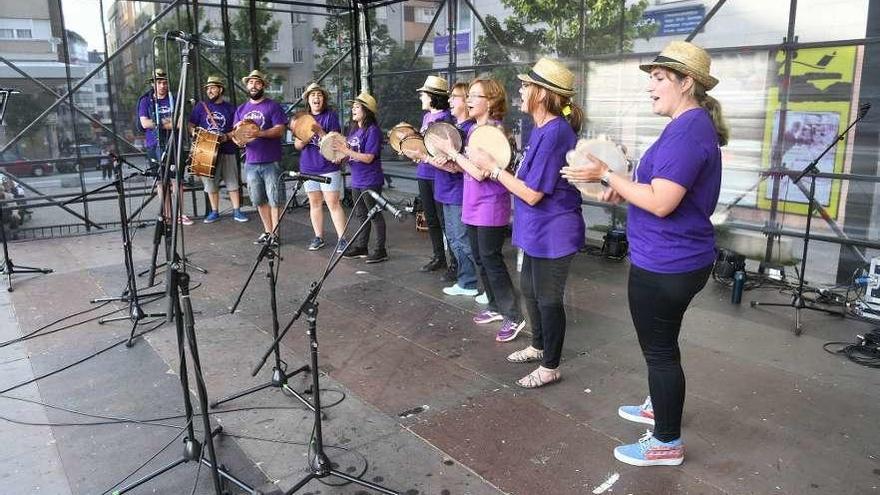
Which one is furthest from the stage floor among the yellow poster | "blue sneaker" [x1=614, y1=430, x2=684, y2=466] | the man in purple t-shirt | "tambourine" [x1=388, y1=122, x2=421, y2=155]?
the man in purple t-shirt

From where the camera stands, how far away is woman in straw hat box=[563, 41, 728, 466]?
2.53m

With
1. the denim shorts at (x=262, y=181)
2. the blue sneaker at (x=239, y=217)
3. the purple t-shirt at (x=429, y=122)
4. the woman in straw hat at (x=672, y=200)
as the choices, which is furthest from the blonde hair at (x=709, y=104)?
the blue sneaker at (x=239, y=217)

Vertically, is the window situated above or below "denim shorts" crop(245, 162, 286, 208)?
above

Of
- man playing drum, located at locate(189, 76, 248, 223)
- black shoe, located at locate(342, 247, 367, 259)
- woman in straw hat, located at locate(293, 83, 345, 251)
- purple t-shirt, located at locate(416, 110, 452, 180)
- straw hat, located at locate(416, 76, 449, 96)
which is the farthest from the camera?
man playing drum, located at locate(189, 76, 248, 223)

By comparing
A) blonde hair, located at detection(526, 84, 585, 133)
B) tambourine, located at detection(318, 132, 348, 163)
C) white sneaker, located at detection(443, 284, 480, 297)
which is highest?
blonde hair, located at detection(526, 84, 585, 133)

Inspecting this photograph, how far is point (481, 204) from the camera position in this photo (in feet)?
14.9

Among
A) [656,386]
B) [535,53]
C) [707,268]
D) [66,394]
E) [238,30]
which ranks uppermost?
[238,30]

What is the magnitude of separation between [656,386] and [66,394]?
3.53 meters

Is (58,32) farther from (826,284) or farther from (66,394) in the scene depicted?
(826,284)

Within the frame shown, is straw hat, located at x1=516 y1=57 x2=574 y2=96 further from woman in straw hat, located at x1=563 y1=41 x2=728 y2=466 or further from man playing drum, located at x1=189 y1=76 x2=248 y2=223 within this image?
man playing drum, located at x1=189 y1=76 x2=248 y2=223

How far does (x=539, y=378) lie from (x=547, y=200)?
111 cm

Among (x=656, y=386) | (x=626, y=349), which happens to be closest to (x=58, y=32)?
(x=626, y=349)

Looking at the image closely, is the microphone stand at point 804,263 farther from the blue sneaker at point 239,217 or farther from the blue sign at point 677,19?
the blue sneaker at point 239,217

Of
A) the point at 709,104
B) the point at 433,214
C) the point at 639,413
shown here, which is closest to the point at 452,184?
the point at 433,214
